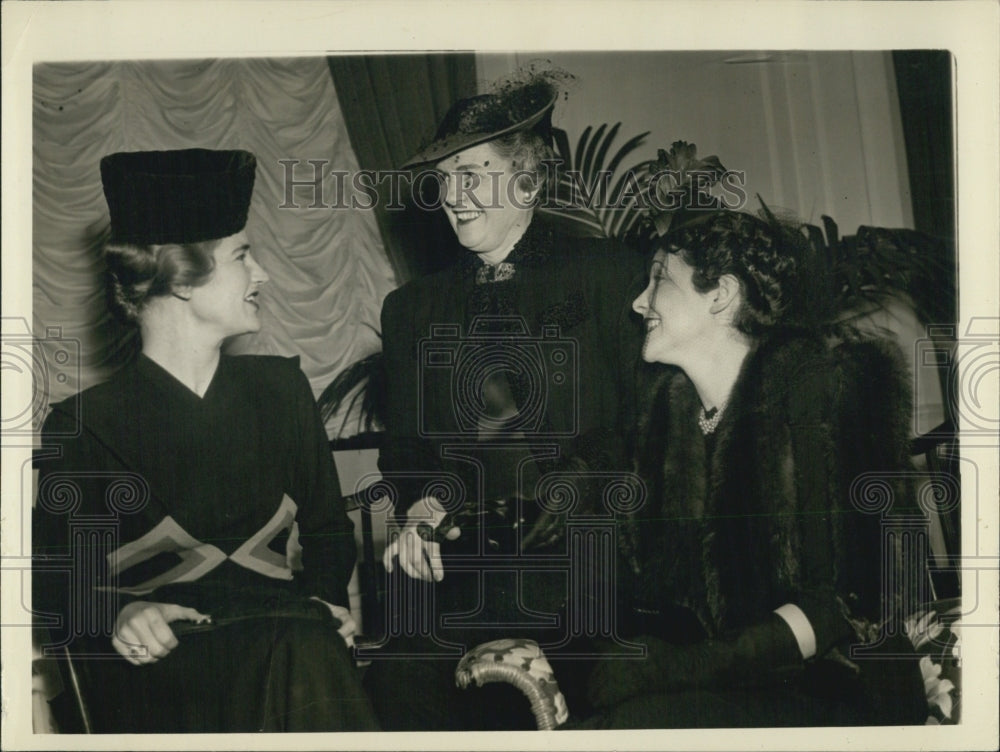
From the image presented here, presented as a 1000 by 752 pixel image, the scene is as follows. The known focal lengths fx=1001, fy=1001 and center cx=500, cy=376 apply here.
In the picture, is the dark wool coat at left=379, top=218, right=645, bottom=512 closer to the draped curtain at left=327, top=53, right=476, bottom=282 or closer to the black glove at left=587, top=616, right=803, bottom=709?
the draped curtain at left=327, top=53, right=476, bottom=282

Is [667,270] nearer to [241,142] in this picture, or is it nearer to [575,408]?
[575,408]

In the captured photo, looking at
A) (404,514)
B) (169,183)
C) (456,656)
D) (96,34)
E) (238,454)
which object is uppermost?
(96,34)

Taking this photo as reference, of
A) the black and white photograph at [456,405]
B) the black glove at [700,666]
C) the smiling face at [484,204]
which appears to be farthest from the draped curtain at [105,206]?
the black glove at [700,666]

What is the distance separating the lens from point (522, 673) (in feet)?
11.4

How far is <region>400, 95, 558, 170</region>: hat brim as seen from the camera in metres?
3.52

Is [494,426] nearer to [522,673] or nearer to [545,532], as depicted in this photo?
[545,532]

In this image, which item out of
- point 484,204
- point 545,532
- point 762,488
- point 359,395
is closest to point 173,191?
point 359,395

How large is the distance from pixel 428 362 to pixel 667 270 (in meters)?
0.90

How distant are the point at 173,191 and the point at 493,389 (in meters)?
1.32

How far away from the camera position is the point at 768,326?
139 inches

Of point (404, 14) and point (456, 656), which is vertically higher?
point (404, 14)

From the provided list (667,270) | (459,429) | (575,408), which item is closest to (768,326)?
(667,270)

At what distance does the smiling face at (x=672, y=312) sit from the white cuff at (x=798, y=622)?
0.93 m

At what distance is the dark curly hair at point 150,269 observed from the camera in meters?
3.51
